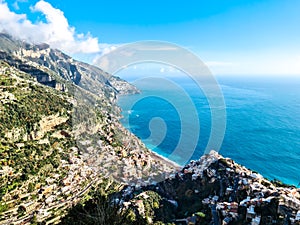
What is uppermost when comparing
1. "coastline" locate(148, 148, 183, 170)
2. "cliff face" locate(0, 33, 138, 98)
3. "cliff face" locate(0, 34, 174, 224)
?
"cliff face" locate(0, 33, 138, 98)

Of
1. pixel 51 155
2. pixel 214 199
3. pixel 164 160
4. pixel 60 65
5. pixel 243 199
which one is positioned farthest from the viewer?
pixel 60 65

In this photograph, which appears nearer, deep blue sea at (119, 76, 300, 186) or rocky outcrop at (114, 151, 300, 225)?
rocky outcrop at (114, 151, 300, 225)

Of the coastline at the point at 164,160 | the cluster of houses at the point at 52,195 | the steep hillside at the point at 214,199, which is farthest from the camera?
the coastline at the point at 164,160

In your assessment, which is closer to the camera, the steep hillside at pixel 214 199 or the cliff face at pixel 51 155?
the steep hillside at pixel 214 199

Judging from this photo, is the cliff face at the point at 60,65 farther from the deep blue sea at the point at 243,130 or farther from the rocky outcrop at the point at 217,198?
the rocky outcrop at the point at 217,198

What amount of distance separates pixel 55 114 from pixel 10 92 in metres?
3.60

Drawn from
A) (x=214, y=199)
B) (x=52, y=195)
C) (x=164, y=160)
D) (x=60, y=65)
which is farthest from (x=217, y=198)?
(x=60, y=65)

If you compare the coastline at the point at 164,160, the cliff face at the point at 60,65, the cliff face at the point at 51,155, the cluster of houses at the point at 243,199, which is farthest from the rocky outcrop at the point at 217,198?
the cliff face at the point at 60,65

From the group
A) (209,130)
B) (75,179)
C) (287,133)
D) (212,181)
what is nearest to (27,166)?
(75,179)

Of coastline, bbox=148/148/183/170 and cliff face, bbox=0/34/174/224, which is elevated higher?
cliff face, bbox=0/34/174/224

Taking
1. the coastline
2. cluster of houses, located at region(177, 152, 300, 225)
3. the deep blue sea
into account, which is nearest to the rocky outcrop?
cluster of houses, located at region(177, 152, 300, 225)

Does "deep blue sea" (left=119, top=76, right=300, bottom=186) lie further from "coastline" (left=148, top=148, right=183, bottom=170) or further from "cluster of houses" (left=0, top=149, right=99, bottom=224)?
"cluster of houses" (left=0, top=149, right=99, bottom=224)

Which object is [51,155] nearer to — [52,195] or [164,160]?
[52,195]

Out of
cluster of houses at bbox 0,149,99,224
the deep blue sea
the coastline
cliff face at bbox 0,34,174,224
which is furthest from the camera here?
the coastline
